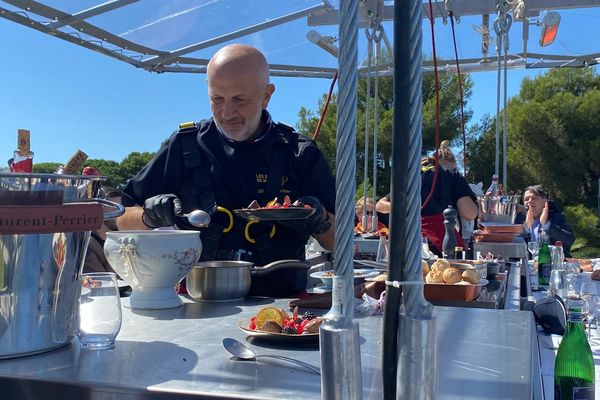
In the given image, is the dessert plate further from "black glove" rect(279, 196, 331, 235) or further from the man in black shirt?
the man in black shirt

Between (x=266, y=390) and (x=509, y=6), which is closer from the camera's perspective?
(x=266, y=390)

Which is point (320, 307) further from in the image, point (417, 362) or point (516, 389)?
point (417, 362)

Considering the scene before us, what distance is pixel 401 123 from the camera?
466mm

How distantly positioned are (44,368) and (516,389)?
0.62 meters

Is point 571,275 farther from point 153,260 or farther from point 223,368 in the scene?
point 223,368

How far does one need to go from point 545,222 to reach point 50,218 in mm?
5648

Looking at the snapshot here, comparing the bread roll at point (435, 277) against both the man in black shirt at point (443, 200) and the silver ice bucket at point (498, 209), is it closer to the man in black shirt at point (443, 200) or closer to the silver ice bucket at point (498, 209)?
the silver ice bucket at point (498, 209)

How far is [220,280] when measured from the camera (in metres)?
1.30

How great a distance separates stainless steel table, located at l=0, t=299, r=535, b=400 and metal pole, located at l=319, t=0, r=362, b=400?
0.14m

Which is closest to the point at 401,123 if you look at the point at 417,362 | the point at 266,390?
the point at 417,362

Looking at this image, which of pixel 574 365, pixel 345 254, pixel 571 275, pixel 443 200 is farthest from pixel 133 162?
pixel 345 254

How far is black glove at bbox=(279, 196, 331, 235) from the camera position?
1.59 meters

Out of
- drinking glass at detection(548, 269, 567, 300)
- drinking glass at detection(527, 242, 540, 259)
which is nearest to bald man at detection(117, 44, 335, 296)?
drinking glass at detection(548, 269, 567, 300)

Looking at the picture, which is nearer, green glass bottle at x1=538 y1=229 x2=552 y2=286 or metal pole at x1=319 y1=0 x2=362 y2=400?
metal pole at x1=319 y1=0 x2=362 y2=400
